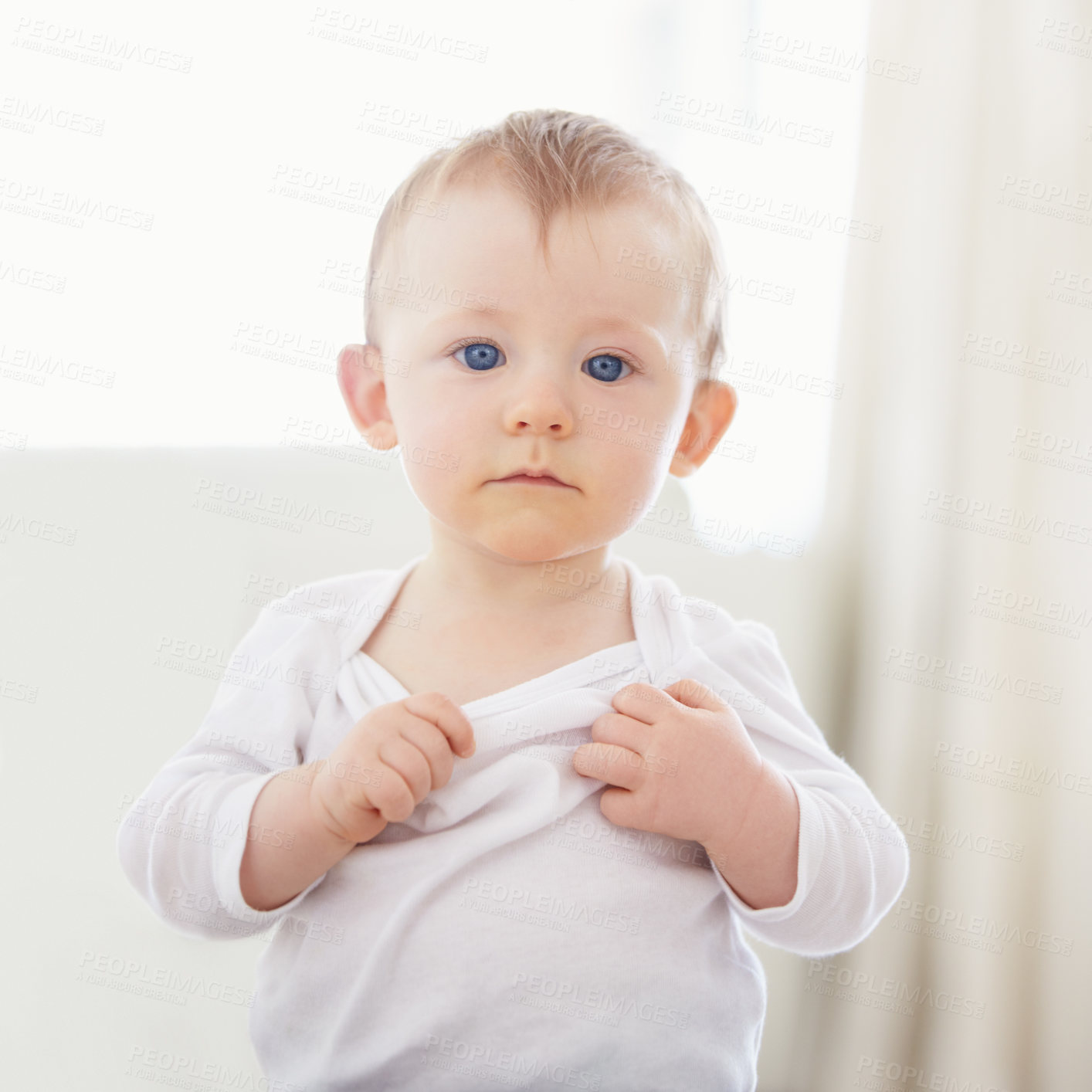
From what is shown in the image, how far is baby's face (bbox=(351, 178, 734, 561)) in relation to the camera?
0.83 metres

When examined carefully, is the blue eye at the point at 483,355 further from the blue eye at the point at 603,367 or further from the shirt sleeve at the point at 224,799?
the shirt sleeve at the point at 224,799

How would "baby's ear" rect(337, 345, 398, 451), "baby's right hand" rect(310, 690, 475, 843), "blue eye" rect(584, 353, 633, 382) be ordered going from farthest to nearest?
"baby's ear" rect(337, 345, 398, 451) < "blue eye" rect(584, 353, 633, 382) < "baby's right hand" rect(310, 690, 475, 843)

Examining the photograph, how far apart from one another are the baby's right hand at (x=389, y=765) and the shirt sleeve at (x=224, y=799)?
6 centimetres

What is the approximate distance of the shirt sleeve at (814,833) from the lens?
83cm

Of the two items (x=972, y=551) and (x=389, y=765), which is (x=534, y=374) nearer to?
(x=389, y=765)

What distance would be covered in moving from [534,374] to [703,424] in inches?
9.4

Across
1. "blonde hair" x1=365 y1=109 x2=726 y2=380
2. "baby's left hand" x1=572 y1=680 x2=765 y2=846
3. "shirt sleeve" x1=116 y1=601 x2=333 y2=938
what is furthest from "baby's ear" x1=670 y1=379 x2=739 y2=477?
"shirt sleeve" x1=116 y1=601 x2=333 y2=938

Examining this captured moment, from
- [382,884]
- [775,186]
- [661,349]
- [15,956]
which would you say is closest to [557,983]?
[382,884]

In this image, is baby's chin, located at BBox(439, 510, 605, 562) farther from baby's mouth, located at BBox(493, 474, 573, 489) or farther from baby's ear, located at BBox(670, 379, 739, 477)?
baby's ear, located at BBox(670, 379, 739, 477)

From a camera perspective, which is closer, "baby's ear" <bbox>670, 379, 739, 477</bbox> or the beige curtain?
"baby's ear" <bbox>670, 379, 739, 477</bbox>

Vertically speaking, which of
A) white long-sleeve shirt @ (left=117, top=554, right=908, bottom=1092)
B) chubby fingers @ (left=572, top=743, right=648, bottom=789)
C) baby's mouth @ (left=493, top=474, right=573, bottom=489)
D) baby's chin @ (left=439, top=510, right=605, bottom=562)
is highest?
baby's mouth @ (left=493, top=474, right=573, bottom=489)

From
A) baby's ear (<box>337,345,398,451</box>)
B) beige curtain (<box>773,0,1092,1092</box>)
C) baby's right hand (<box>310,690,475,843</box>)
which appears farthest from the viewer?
beige curtain (<box>773,0,1092,1092</box>)

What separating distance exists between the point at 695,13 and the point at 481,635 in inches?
44.9

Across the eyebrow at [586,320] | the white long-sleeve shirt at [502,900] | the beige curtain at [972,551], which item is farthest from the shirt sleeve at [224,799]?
the beige curtain at [972,551]
